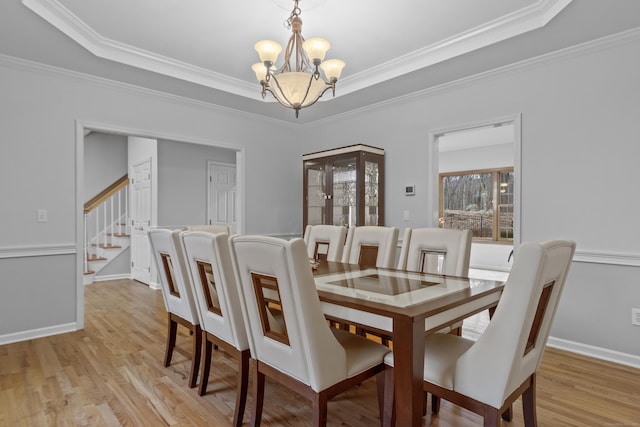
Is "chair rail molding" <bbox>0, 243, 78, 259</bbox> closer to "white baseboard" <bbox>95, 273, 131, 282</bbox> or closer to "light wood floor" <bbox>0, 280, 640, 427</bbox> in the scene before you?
"light wood floor" <bbox>0, 280, 640, 427</bbox>

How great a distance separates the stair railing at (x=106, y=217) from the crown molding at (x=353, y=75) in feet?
11.8

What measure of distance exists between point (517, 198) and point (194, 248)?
9.13 ft

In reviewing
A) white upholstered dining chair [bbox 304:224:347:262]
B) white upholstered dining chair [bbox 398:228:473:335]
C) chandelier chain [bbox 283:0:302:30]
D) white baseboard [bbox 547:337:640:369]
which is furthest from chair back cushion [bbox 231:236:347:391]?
white baseboard [bbox 547:337:640:369]

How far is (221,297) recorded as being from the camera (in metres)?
1.91

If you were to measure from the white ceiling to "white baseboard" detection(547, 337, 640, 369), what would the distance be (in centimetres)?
241

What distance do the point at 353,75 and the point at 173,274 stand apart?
2.61 m

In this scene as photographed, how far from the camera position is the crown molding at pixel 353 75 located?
248 cm

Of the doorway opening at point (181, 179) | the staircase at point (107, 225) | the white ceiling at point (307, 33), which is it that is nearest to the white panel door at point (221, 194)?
the doorway opening at point (181, 179)

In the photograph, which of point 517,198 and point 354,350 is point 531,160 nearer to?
point 517,198

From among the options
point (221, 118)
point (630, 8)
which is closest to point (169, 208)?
point (221, 118)

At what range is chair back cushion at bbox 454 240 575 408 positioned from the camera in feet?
4.05

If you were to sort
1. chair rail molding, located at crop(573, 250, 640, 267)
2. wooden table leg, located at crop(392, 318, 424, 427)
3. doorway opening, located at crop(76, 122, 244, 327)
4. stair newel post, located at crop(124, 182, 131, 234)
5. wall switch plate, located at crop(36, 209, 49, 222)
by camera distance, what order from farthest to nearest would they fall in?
stair newel post, located at crop(124, 182, 131, 234) < doorway opening, located at crop(76, 122, 244, 327) < wall switch plate, located at crop(36, 209, 49, 222) < chair rail molding, located at crop(573, 250, 640, 267) < wooden table leg, located at crop(392, 318, 424, 427)

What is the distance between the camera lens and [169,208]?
5.50 m

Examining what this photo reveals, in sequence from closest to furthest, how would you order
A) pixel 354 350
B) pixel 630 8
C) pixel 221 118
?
1. pixel 354 350
2. pixel 630 8
3. pixel 221 118
